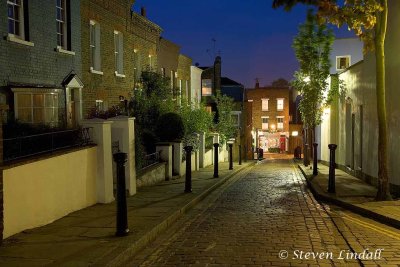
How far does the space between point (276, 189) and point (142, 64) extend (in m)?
12.1

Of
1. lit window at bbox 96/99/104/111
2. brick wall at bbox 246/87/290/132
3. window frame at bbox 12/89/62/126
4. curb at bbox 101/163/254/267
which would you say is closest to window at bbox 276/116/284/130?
brick wall at bbox 246/87/290/132

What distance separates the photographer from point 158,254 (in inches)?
296

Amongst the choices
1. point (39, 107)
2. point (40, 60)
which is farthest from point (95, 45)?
point (39, 107)

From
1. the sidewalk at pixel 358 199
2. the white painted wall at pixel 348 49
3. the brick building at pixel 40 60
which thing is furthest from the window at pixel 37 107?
the white painted wall at pixel 348 49

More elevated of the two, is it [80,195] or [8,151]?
[8,151]

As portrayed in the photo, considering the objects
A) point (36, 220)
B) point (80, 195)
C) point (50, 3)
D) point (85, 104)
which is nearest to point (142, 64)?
point (85, 104)

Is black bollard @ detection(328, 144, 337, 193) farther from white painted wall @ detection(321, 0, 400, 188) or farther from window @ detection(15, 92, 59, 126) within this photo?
window @ detection(15, 92, 59, 126)

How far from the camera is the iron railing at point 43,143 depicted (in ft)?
28.5

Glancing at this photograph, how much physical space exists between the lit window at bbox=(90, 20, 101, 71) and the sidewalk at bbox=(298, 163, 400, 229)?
30.5 ft

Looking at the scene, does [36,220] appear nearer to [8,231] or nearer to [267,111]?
[8,231]

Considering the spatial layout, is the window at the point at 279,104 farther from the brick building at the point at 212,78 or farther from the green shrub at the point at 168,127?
the green shrub at the point at 168,127

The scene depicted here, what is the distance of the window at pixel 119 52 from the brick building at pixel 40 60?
407cm

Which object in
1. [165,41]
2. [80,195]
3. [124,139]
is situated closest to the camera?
[80,195]

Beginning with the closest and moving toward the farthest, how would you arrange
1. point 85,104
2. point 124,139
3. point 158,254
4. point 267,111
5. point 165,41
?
point 158,254 < point 124,139 < point 85,104 < point 165,41 < point 267,111
